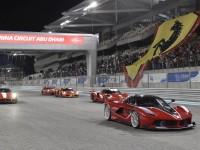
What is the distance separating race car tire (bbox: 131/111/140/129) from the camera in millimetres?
10479

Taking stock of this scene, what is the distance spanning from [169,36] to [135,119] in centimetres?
2060

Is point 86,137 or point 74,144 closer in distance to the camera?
point 74,144

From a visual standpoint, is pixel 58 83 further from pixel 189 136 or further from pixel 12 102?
pixel 189 136

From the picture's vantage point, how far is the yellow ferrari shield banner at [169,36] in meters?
28.3

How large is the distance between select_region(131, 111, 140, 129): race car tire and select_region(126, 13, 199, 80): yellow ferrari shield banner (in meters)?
17.5

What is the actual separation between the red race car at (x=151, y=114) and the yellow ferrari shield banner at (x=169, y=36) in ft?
55.2

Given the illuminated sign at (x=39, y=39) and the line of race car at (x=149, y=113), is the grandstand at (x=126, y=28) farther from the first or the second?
the line of race car at (x=149, y=113)

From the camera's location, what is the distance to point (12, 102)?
933 inches

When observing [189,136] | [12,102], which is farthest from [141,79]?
[189,136]

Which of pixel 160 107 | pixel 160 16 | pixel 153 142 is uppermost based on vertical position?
pixel 160 16

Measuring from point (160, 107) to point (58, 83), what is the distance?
39.8m

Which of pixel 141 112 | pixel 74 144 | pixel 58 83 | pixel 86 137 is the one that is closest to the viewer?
pixel 74 144

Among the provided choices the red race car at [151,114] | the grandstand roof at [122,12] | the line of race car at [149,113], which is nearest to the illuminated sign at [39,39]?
the grandstand roof at [122,12]

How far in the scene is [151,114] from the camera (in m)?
10.1
